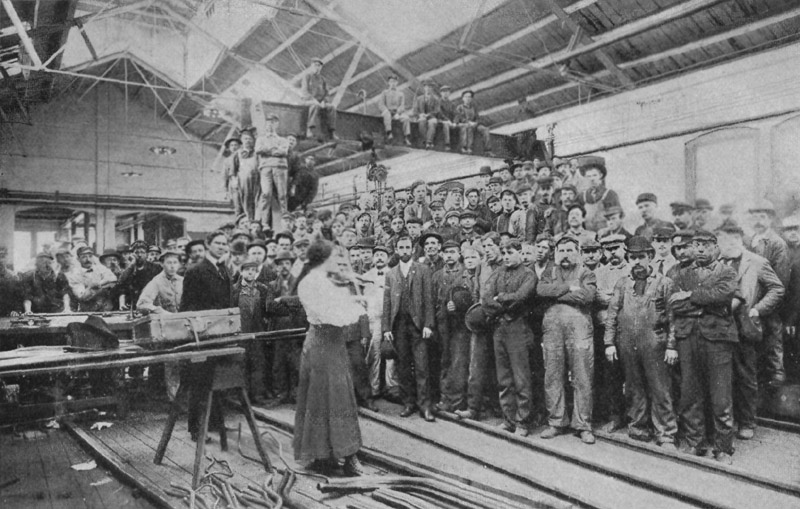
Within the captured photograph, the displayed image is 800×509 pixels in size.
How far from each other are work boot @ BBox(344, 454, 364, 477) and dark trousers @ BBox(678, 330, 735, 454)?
2.85m

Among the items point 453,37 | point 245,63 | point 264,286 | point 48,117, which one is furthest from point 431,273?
point 48,117

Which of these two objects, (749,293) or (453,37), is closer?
(749,293)

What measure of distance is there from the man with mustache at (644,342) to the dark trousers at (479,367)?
4.26ft

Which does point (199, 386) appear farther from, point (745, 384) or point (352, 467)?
point (745, 384)

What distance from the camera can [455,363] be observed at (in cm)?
641

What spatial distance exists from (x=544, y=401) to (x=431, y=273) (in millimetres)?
1865

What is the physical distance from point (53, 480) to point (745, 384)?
6.15 m

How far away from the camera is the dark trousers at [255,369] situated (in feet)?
23.6

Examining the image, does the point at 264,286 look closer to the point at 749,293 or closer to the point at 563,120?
the point at 749,293

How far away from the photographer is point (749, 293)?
17.6 ft

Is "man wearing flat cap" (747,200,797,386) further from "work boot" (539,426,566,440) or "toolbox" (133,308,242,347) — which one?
"toolbox" (133,308,242,347)

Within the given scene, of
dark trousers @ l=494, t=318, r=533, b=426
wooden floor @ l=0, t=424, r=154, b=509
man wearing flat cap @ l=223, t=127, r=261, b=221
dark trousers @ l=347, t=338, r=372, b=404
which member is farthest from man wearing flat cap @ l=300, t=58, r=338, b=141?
wooden floor @ l=0, t=424, r=154, b=509

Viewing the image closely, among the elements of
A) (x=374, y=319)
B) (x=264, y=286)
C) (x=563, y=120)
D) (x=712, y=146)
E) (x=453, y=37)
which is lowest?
(x=374, y=319)

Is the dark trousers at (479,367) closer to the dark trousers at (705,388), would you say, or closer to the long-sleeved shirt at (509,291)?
the long-sleeved shirt at (509,291)
